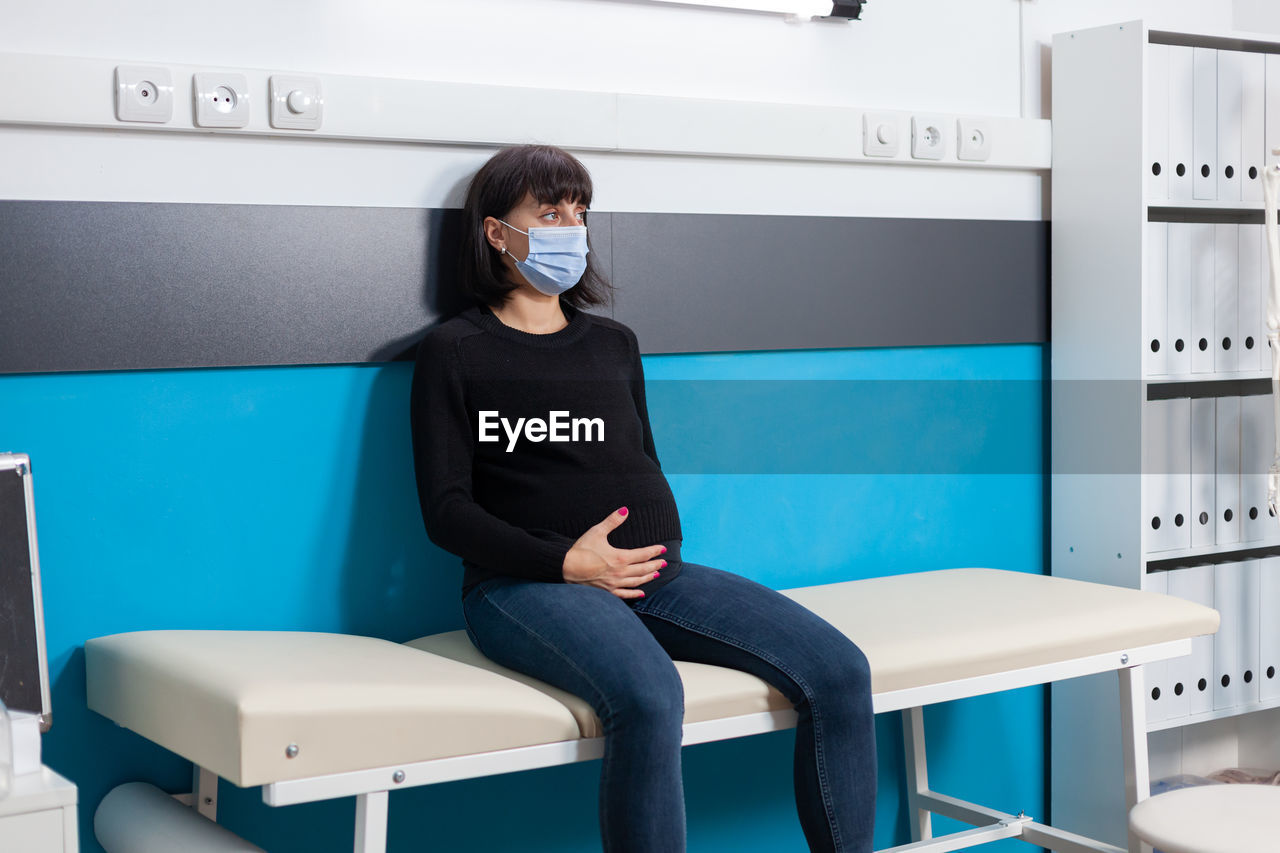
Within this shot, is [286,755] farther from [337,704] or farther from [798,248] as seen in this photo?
[798,248]

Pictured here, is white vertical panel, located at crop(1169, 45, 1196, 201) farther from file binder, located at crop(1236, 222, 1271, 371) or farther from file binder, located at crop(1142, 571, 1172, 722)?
file binder, located at crop(1142, 571, 1172, 722)

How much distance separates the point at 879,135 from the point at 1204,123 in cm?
65

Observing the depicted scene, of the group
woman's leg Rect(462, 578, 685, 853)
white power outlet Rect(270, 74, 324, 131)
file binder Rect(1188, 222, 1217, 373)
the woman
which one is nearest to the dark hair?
the woman

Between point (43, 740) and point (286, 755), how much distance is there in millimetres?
566

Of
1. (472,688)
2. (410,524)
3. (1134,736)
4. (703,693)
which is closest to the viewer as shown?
(472,688)

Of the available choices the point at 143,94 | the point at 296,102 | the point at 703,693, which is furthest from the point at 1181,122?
the point at 143,94

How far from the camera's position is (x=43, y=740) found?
1765 millimetres

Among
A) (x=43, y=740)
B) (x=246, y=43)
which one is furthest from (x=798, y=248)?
(x=43, y=740)

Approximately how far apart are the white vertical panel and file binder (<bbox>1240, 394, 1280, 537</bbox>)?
Answer: 1.49ft

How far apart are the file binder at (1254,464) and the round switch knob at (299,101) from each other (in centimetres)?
187

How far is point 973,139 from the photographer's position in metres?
2.53

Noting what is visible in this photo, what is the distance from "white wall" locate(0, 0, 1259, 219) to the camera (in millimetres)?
1812

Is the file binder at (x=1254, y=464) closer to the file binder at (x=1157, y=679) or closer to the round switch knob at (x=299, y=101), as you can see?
the file binder at (x=1157, y=679)

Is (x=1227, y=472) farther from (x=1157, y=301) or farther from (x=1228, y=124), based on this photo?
(x=1228, y=124)
